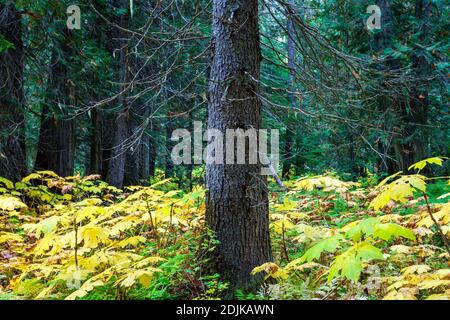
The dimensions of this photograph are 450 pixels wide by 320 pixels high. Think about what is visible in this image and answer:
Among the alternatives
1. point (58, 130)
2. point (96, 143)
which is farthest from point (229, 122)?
point (96, 143)

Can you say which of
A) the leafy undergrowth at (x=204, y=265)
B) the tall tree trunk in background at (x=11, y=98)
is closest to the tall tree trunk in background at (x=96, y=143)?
the tall tree trunk in background at (x=11, y=98)

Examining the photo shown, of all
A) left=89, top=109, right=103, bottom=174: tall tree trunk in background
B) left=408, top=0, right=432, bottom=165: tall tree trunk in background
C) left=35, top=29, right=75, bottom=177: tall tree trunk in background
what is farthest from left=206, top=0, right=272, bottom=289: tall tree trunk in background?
left=89, top=109, right=103, bottom=174: tall tree trunk in background

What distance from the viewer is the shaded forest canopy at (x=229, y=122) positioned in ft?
13.1

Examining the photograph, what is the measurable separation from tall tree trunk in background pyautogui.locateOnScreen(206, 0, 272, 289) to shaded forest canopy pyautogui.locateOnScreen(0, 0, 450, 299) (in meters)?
0.02

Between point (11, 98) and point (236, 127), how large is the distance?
7.07 metres

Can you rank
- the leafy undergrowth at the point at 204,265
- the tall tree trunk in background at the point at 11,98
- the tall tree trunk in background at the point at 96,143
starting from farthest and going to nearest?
the tall tree trunk in background at the point at 96,143 → the tall tree trunk in background at the point at 11,98 → the leafy undergrowth at the point at 204,265

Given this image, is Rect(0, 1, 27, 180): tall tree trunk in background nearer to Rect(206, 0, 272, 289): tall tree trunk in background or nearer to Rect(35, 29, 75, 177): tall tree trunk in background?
Rect(35, 29, 75, 177): tall tree trunk in background

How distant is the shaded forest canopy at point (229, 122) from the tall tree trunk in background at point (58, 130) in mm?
34

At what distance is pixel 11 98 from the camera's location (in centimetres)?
888

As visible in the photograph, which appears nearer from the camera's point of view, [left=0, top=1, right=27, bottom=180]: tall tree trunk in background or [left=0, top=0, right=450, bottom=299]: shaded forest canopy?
[left=0, top=0, right=450, bottom=299]: shaded forest canopy

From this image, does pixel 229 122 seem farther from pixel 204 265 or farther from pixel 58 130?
pixel 58 130

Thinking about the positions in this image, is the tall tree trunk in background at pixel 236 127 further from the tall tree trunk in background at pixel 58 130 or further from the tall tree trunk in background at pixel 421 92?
the tall tree trunk in background at pixel 421 92

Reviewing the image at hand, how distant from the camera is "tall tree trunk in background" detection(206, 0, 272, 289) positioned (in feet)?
13.3

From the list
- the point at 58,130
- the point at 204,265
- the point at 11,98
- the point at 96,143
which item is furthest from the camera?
the point at 96,143
